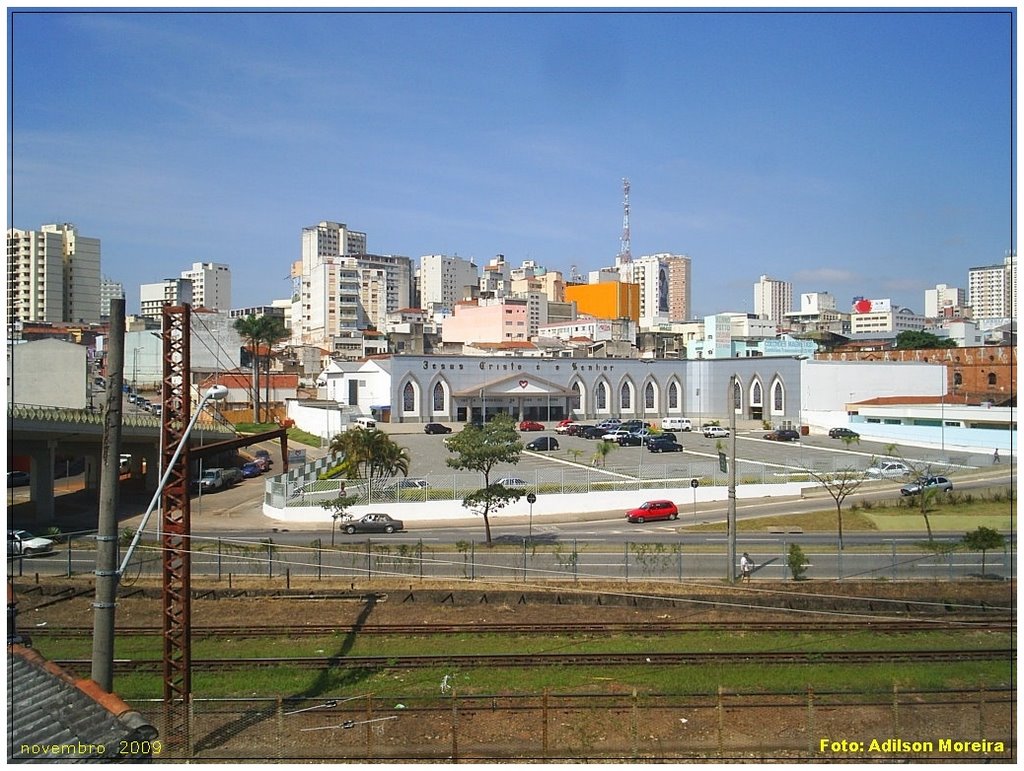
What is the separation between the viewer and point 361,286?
351ft

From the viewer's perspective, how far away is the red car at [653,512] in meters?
28.4

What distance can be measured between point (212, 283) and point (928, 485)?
122183 mm

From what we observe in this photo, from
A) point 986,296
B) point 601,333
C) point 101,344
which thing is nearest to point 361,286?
point 601,333

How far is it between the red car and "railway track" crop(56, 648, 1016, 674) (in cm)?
1391

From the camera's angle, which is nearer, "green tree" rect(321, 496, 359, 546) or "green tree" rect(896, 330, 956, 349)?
"green tree" rect(321, 496, 359, 546)

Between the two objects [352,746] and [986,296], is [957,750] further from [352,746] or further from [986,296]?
[986,296]

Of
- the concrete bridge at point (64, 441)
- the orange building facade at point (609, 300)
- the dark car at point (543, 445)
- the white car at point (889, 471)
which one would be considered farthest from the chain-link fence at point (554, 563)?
the orange building facade at point (609, 300)

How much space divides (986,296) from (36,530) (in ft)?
623

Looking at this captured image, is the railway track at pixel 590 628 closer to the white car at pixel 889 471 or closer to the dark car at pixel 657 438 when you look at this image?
the white car at pixel 889 471

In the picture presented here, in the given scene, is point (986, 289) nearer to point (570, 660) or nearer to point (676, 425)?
point (676, 425)

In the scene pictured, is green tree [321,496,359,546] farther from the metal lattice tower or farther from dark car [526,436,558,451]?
dark car [526,436,558,451]

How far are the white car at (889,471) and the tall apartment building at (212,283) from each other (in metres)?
115

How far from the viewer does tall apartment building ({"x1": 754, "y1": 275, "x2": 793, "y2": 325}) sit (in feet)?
632

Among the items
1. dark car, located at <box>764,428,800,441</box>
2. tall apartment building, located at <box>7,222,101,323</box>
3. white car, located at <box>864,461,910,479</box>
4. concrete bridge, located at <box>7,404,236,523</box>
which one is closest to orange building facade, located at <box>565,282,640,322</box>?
tall apartment building, located at <box>7,222,101,323</box>
